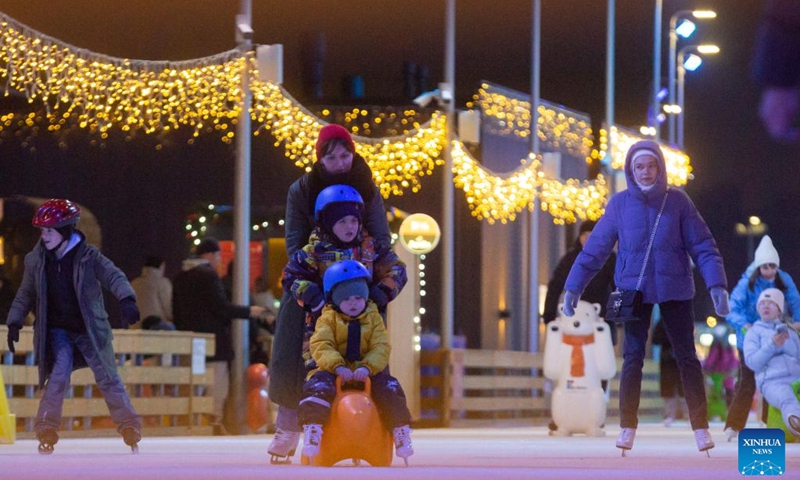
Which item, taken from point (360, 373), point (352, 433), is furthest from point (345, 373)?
point (352, 433)

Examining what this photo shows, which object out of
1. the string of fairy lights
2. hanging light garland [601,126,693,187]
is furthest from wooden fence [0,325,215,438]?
hanging light garland [601,126,693,187]

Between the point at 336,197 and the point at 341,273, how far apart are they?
44 centimetres

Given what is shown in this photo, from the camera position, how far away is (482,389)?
23.0 meters

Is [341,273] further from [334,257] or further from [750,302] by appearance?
[750,302]

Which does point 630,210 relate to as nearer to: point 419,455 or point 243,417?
point 419,455

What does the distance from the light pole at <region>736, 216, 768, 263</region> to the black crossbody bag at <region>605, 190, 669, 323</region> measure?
155 feet

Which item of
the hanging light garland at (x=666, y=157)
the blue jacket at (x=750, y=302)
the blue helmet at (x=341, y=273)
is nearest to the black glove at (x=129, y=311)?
the blue helmet at (x=341, y=273)

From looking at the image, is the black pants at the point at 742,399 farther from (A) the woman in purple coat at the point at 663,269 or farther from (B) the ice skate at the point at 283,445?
(B) the ice skate at the point at 283,445

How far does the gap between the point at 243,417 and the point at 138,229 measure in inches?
270

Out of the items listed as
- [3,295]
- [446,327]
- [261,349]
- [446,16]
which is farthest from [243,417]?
[446,16]

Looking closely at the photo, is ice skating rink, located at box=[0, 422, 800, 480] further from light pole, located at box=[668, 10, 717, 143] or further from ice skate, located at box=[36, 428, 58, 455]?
light pole, located at box=[668, 10, 717, 143]

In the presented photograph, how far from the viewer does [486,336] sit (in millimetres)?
31328

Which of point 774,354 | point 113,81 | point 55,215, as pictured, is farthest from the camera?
point 113,81

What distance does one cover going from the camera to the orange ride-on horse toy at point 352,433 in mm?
9242
